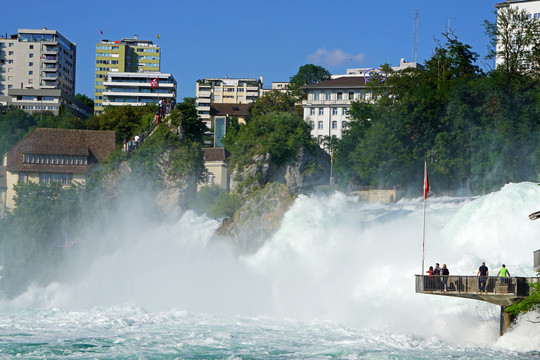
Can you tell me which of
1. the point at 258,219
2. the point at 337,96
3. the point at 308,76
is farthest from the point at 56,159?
the point at 308,76

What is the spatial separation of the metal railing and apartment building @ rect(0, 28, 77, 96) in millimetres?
151697

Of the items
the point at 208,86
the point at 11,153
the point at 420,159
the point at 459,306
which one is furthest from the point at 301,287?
the point at 208,86

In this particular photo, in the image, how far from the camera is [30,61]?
180m

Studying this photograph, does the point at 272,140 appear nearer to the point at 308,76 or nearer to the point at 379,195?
the point at 379,195

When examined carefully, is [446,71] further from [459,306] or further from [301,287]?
[459,306]

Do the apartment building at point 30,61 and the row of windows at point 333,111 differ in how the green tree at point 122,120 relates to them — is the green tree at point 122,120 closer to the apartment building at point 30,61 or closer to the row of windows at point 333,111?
the row of windows at point 333,111

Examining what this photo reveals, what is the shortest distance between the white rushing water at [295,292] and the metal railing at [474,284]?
289cm

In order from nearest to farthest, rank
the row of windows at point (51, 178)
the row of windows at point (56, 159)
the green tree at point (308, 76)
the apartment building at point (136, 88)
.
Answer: the row of windows at point (51, 178) < the row of windows at point (56, 159) < the green tree at point (308, 76) < the apartment building at point (136, 88)

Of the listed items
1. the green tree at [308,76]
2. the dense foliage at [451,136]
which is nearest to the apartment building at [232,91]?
the green tree at [308,76]

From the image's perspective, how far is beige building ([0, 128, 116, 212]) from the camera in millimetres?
82875

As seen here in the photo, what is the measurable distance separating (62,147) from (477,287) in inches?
2248

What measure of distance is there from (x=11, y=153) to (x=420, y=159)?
41371 millimetres

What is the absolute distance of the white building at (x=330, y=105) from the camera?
5039 inches

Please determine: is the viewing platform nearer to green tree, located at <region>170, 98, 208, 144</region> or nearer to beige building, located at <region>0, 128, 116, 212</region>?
green tree, located at <region>170, 98, 208, 144</region>
